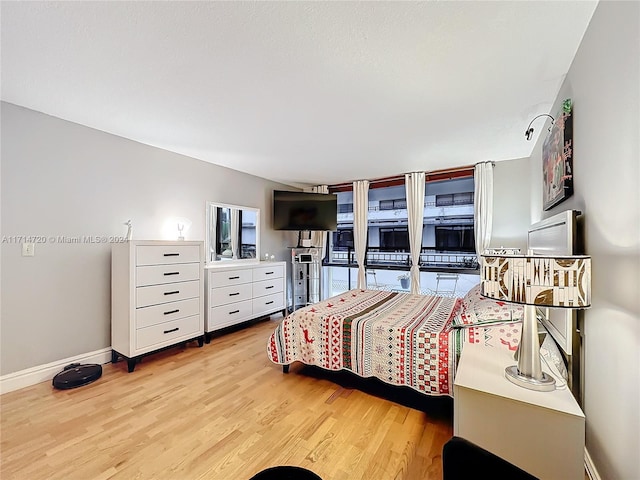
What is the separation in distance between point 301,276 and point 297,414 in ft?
10.6

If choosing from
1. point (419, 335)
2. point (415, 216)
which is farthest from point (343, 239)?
point (419, 335)

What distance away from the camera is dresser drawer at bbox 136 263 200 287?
2.76m

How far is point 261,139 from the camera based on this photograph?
10.1 ft

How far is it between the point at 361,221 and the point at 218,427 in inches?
149

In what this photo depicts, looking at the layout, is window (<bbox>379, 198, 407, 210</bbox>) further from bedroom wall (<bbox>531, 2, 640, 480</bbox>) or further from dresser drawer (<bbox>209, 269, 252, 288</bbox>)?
bedroom wall (<bbox>531, 2, 640, 480</bbox>)

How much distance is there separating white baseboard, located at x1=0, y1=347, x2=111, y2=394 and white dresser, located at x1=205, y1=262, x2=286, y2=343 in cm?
107

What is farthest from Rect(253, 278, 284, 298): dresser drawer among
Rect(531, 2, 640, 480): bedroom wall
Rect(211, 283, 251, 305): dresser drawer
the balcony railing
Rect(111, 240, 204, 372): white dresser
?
Rect(531, 2, 640, 480): bedroom wall

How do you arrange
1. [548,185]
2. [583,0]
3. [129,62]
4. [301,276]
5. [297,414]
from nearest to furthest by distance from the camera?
[583,0] < [129,62] < [297,414] < [548,185] < [301,276]

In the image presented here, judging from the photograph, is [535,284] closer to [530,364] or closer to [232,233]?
[530,364]

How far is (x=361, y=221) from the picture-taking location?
198 inches

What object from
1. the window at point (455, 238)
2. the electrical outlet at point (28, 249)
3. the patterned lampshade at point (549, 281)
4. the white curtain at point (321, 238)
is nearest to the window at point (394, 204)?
the window at point (455, 238)

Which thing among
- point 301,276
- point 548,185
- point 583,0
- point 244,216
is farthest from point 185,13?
point 301,276

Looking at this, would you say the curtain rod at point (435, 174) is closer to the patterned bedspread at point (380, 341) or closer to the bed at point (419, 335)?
the bed at point (419, 335)

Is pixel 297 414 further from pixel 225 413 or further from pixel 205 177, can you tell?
pixel 205 177
